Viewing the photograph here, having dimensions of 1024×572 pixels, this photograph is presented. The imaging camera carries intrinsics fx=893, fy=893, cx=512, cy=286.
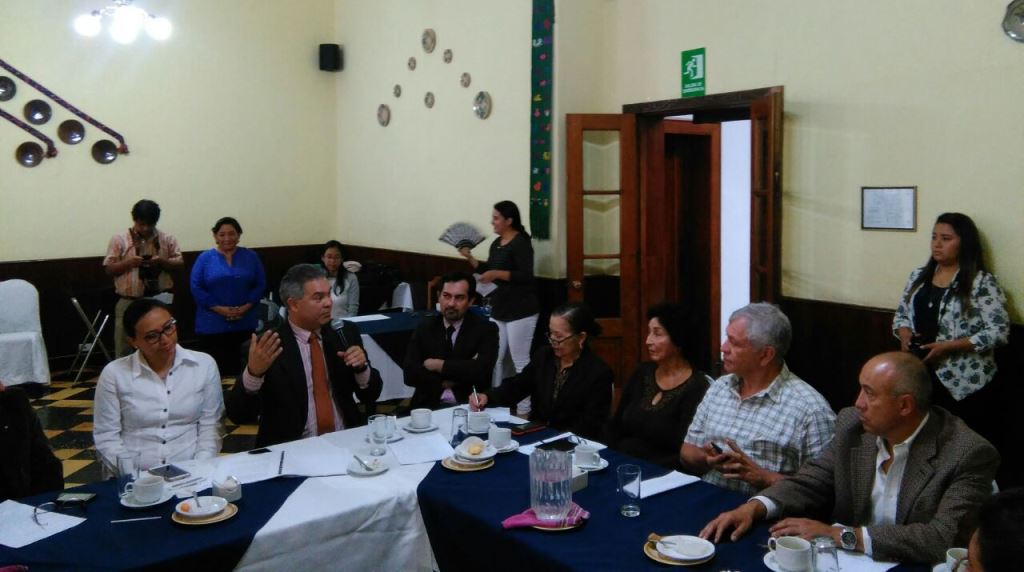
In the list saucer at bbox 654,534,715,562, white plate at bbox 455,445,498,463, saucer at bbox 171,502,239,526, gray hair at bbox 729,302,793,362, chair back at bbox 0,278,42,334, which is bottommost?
saucer at bbox 654,534,715,562

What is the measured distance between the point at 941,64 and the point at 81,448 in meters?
5.55

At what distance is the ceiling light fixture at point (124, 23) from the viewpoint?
7.79 meters

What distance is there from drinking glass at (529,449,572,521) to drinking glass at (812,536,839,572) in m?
0.68

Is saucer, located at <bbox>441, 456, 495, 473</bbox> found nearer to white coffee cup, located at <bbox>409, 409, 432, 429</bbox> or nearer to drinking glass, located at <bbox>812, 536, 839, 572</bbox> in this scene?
white coffee cup, located at <bbox>409, 409, 432, 429</bbox>

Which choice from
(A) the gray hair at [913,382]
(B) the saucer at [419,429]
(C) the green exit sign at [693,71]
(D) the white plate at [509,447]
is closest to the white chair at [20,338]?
(B) the saucer at [419,429]

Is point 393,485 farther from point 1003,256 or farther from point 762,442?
point 1003,256

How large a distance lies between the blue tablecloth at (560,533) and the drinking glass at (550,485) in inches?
3.3

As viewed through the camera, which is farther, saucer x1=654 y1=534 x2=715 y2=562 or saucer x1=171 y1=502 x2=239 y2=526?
saucer x1=171 y1=502 x2=239 y2=526

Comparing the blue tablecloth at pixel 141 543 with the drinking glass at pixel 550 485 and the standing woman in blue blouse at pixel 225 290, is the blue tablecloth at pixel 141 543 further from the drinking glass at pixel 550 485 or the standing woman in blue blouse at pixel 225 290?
the standing woman in blue blouse at pixel 225 290

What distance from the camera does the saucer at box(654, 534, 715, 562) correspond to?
2227 mm

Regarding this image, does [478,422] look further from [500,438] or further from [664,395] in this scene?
[664,395]

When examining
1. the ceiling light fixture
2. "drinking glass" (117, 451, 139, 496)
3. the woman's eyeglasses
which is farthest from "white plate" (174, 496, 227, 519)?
the ceiling light fixture

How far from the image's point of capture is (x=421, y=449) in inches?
126

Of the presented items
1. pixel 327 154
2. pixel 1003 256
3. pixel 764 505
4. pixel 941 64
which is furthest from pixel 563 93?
pixel 764 505
